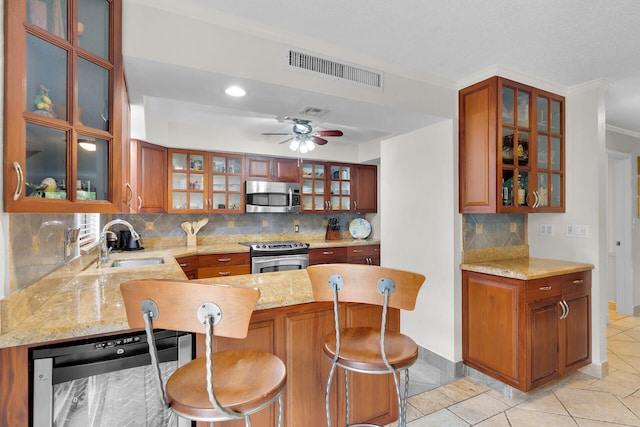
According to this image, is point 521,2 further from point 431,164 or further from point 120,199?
point 120,199

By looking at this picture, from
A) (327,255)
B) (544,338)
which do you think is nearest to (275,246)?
(327,255)

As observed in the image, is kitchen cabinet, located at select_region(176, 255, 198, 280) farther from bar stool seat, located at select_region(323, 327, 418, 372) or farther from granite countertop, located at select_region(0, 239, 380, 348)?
bar stool seat, located at select_region(323, 327, 418, 372)

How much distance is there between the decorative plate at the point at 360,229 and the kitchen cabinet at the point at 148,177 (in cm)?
281

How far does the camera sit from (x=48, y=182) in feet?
3.97

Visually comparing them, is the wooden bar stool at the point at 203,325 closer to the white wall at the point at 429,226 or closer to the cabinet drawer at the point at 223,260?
the white wall at the point at 429,226

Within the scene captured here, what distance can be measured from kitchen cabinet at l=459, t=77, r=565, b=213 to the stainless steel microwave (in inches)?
96.8

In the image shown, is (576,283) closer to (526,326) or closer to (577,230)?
(577,230)

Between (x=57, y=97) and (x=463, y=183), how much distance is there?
2664mm

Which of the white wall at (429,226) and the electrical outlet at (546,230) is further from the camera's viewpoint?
the electrical outlet at (546,230)

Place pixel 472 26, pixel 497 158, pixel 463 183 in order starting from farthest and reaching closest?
1. pixel 463 183
2. pixel 497 158
3. pixel 472 26

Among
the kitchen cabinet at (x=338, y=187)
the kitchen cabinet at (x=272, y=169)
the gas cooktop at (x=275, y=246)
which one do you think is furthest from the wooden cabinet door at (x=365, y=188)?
the gas cooktop at (x=275, y=246)

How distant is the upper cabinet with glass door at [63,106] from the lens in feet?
3.53

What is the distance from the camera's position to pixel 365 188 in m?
5.27

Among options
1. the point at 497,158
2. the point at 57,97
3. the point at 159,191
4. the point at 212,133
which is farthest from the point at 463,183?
the point at 159,191
